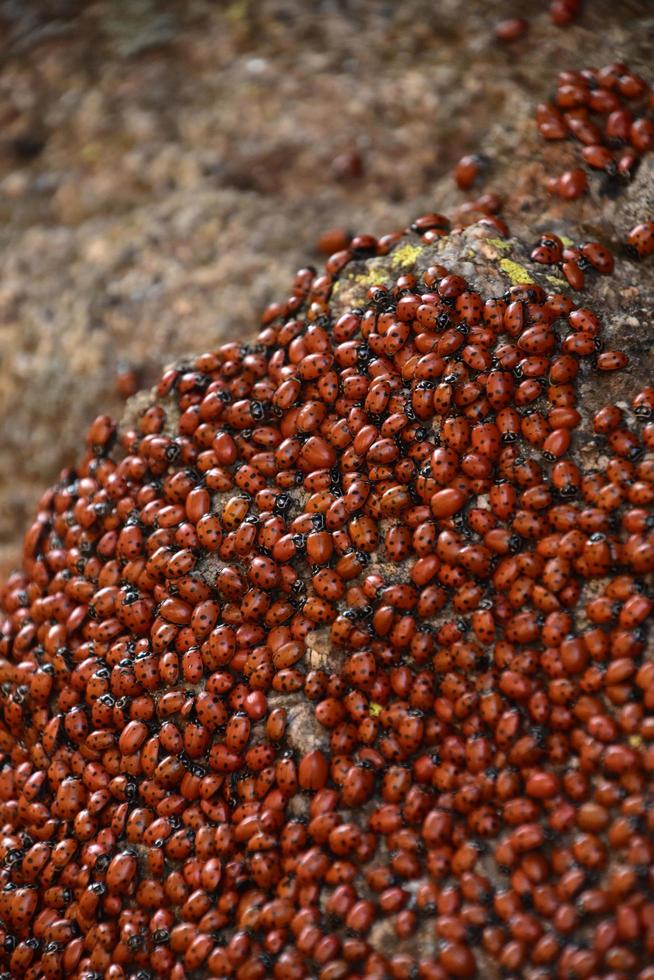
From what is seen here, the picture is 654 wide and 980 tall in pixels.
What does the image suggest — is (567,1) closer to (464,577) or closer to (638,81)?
(638,81)

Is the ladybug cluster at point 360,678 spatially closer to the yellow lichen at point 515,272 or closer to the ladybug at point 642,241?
the yellow lichen at point 515,272

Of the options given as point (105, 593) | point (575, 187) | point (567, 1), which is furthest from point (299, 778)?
point (567, 1)

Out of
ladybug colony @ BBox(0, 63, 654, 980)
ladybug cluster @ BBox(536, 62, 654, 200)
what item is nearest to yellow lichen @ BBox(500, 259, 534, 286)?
ladybug colony @ BBox(0, 63, 654, 980)

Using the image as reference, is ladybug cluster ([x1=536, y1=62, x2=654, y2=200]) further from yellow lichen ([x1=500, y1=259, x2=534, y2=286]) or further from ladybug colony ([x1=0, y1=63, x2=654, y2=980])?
yellow lichen ([x1=500, y1=259, x2=534, y2=286])

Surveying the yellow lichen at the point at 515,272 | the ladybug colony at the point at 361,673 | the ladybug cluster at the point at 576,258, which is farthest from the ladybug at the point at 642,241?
the yellow lichen at the point at 515,272

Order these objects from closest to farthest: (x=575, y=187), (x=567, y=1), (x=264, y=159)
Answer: (x=575, y=187) < (x=567, y=1) < (x=264, y=159)
